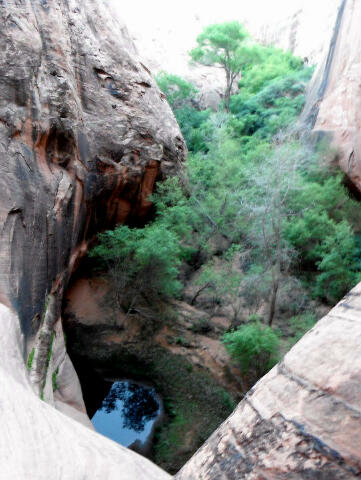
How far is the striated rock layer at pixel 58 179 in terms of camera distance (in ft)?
10.4

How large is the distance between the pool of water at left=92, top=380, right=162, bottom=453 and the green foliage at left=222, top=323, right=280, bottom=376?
2.64m

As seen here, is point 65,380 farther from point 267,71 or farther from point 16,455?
point 267,71

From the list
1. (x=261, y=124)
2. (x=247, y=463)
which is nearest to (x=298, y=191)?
(x=261, y=124)

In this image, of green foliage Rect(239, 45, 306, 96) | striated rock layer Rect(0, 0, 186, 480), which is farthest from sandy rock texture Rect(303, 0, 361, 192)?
green foliage Rect(239, 45, 306, 96)

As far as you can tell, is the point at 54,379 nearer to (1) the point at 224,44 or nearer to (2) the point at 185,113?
(2) the point at 185,113

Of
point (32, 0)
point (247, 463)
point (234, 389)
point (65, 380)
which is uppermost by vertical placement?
point (32, 0)

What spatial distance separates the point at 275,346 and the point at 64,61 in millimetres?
9245

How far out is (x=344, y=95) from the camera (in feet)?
44.7

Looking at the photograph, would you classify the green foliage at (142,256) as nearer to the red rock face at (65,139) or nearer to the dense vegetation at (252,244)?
the dense vegetation at (252,244)

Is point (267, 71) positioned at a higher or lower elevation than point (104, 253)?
higher

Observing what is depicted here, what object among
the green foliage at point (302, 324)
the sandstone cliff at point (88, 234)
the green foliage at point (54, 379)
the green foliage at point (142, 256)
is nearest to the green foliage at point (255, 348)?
the green foliage at point (302, 324)

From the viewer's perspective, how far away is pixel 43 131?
7250 mm

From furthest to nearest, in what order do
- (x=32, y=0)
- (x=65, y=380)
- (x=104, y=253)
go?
(x=104, y=253) < (x=32, y=0) < (x=65, y=380)

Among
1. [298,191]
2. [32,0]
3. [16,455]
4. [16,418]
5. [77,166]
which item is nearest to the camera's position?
[16,455]
